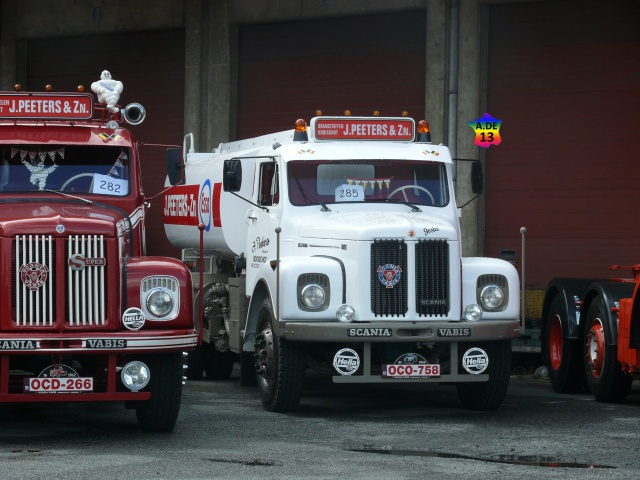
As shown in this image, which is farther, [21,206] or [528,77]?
[528,77]

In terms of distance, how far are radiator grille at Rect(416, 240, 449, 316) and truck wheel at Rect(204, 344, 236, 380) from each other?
4835mm

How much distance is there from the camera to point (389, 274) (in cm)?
1241

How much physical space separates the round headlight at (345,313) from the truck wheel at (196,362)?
4607mm

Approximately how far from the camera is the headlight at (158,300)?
34.8ft

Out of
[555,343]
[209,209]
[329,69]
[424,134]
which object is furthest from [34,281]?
[329,69]

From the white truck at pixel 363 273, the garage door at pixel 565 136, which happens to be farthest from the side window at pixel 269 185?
the garage door at pixel 565 136

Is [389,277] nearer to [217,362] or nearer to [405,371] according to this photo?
[405,371]

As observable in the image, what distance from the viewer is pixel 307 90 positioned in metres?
22.7

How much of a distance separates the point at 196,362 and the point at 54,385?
6437 mm

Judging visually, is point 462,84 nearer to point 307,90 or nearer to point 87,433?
point 307,90

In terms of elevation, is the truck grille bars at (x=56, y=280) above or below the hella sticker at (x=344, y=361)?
above

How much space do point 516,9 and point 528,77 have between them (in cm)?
104

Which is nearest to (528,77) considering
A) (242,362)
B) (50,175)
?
(242,362)

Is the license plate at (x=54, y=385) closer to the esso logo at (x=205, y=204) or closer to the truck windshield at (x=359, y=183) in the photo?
the truck windshield at (x=359, y=183)
